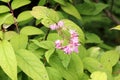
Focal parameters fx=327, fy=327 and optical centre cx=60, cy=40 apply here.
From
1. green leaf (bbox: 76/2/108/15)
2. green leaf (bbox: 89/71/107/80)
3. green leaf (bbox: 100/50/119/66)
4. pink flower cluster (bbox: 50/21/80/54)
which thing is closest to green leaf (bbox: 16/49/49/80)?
pink flower cluster (bbox: 50/21/80/54)

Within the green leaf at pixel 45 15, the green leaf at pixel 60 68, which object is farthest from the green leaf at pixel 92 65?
the green leaf at pixel 45 15

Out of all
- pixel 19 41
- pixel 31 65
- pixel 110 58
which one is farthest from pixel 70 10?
pixel 31 65

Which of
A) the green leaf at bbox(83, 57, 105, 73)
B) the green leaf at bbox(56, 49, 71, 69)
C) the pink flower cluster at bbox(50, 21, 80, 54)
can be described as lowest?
the green leaf at bbox(83, 57, 105, 73)

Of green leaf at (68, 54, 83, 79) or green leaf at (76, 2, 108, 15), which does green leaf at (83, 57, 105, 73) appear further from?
green leaf at (76, 2, 108, 15)

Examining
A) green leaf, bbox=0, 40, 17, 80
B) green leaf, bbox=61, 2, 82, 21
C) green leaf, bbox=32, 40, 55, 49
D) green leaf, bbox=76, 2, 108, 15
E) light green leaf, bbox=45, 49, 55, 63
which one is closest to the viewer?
green leaf, bbox=0, 40, 17, 80

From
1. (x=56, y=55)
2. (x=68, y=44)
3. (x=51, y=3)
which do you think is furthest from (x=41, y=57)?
(x=51, y=3)

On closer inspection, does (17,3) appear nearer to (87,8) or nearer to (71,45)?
(71,45)
